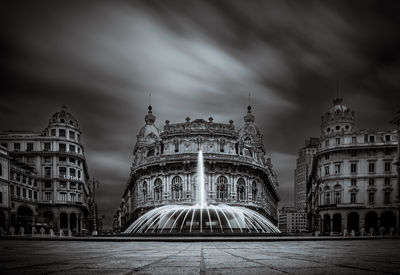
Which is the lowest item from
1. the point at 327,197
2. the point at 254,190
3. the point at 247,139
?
the point at 327,197

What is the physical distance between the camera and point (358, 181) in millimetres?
64312

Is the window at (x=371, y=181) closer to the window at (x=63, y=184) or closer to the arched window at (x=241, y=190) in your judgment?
the arched window at (x=241, y=190)

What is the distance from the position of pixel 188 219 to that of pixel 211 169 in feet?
113

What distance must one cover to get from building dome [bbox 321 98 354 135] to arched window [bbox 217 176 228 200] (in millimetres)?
23537

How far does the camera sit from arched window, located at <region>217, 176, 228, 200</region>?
62875 millimetres

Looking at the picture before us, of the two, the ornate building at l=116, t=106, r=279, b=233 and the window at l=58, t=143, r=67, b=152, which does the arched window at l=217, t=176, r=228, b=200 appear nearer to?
the ornate building at l=116, t=106, r=279, b=233

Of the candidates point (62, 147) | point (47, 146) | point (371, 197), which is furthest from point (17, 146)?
point (371, 197)

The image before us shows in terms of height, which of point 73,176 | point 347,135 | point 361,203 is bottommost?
point 361,203

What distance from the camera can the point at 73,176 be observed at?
227ft

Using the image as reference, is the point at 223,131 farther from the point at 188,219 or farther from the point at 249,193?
the point at 188,219

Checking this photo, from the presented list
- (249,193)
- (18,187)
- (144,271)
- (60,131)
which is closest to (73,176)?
(60,131)

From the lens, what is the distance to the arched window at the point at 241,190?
212ft

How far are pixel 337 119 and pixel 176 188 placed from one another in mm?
33819

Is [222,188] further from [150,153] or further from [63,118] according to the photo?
[63,118]
